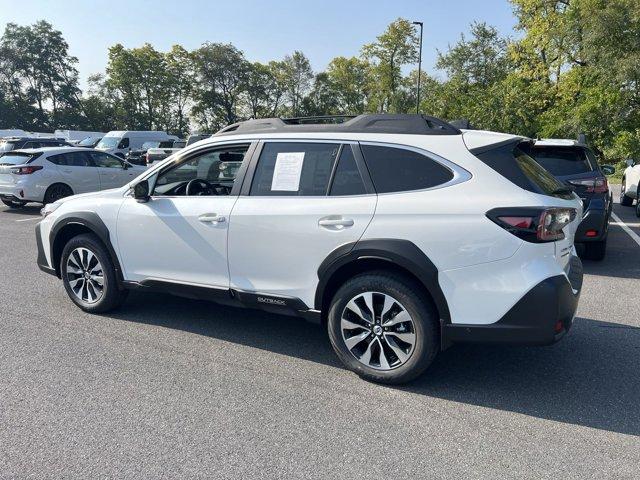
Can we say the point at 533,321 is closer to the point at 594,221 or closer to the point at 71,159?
the point at 594,221

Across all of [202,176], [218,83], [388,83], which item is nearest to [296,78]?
[218,83]

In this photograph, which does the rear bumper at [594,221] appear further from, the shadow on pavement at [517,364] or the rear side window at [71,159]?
the rear side window at [71,159]

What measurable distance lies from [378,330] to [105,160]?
39.0 feet

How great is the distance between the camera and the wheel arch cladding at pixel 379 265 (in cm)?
330

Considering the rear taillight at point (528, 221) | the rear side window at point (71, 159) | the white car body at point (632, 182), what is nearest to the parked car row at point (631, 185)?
the white car body at point (632, 182)

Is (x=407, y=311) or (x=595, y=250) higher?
(x=407, y=311)

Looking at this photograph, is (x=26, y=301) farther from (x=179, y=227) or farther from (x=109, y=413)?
(x=109, y=413)

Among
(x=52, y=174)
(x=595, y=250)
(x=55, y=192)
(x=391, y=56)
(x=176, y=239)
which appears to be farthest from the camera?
(x=391, y=56)

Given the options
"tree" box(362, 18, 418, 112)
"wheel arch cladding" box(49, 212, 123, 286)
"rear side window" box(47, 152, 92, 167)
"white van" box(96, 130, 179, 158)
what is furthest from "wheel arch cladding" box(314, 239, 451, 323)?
"tree" box(362, 18, 418, 112)

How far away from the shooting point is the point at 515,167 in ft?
11.0

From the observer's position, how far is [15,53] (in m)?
70.8

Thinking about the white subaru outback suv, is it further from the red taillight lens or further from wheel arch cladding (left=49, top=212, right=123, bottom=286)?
wheel arch cladding (left=49, top=212, right=123, bottom=286)

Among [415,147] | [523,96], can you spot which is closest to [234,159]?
[415,147]

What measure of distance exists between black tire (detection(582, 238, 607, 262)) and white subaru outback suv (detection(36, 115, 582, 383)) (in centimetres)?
383
